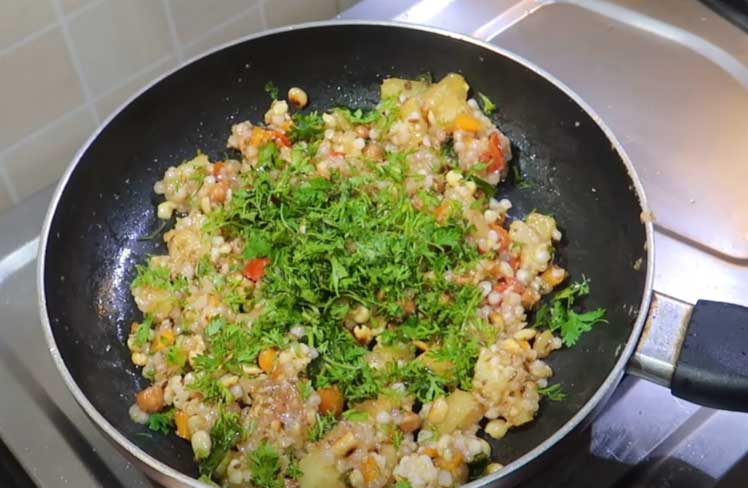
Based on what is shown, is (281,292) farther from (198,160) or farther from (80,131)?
(80,131)

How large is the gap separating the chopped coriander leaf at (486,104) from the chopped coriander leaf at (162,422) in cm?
62

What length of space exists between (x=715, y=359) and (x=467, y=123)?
1.68 feet

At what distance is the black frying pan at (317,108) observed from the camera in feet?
3.36

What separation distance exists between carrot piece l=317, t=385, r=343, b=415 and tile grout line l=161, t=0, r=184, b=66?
55 centimetres

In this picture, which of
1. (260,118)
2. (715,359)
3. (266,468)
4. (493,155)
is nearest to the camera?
(715,359)

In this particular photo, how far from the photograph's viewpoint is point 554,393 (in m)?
1.04

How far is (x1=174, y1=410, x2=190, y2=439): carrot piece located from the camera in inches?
40.1

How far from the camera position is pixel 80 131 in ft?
4.15

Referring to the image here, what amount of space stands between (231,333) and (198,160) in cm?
30

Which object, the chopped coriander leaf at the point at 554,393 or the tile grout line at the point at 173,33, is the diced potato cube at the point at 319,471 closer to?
the chopped coriander leaf at the point at 554,393

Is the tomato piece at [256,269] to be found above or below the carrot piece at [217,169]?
below

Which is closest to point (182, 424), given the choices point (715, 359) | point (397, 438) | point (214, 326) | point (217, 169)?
point (214, 326)

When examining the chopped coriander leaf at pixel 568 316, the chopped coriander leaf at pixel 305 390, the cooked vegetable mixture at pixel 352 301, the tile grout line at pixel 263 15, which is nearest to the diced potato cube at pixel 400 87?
the cooked vegetable mixture at pixel 352 301

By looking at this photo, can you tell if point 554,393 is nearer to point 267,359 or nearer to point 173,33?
point 267,359
